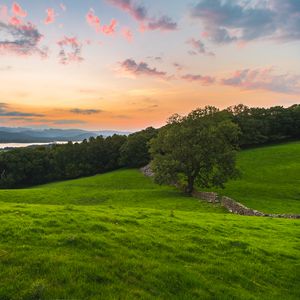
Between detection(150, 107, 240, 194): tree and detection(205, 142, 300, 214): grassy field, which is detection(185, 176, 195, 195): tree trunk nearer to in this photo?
detection(150, 107, 240, 194): tree

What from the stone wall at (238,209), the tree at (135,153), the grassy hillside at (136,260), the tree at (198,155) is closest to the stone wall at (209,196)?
the stone wall at (238,209)

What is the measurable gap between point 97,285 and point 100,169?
102m

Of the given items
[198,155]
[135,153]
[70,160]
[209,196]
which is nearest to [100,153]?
[70,160]

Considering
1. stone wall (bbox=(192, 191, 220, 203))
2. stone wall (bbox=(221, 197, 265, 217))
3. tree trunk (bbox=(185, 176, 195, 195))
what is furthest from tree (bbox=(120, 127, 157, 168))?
stone wall (bbox=(221, 197, 265, 217))

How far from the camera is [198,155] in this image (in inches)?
2053

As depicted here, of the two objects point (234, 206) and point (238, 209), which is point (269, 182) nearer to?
point (234, 206)

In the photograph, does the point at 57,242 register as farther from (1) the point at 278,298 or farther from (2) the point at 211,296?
(1) the point at 278,298

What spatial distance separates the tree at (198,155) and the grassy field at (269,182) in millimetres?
3858

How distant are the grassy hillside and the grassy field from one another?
2623 cm

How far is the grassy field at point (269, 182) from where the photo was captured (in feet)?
154

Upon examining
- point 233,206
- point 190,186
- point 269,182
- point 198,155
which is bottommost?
point 233,206

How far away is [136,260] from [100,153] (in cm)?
10161

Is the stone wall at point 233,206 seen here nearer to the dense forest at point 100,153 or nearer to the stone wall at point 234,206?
the stone wall at point 234,206

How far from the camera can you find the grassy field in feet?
154
